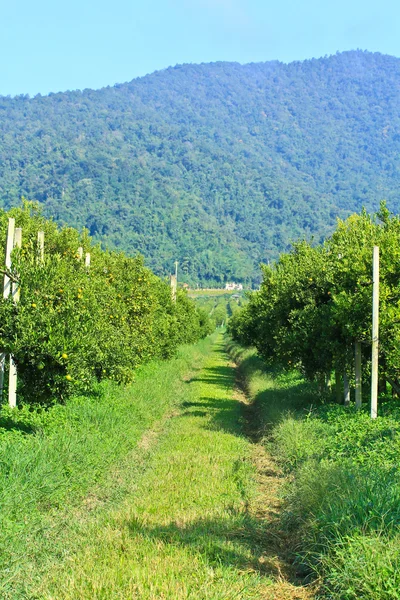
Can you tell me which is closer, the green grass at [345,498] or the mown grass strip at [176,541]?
the green grass at [345,498]

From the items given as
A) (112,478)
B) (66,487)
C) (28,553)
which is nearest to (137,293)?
(112,478)

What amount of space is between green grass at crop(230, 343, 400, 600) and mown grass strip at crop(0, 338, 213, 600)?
3153 mm

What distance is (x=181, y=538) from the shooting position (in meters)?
9.13

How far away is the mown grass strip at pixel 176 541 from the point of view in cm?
730

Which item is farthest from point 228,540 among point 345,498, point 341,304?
point 341,304

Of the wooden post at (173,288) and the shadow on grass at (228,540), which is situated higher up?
the wooden post at (173,288)

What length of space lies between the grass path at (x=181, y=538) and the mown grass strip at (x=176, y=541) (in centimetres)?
1

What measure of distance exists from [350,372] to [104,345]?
720cm

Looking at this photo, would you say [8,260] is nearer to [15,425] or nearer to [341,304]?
[15,425]

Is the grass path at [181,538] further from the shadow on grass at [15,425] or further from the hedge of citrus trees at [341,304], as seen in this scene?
the hedge of citrus trees at [341,304]

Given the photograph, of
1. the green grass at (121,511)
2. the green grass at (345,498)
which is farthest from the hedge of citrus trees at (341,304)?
the green grass at (121,511)

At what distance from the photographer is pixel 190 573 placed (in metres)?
7.79

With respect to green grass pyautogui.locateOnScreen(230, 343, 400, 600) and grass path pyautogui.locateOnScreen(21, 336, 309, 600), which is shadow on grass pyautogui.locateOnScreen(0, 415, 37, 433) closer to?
grass path pyautogui.locateOnScreen(21, 336, 309, 600)

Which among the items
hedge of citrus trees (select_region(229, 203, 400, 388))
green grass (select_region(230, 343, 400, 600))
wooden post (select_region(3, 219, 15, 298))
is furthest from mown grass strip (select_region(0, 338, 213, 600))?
hedge of citrus trees (select_region(229, 203, 400, 388))
